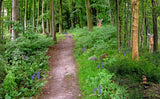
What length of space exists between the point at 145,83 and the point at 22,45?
289 inches

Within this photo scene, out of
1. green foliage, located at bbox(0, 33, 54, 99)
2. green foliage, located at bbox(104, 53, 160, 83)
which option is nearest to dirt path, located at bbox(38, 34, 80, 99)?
green foliage, located at bbox(0, 33, 54, 99)

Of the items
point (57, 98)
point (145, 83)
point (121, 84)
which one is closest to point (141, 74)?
point (145, 83)

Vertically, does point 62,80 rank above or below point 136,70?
below

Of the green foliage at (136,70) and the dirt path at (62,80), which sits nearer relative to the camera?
the green foliage at (136,70)

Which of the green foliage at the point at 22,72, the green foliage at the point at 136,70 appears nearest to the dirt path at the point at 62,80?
the green foliage at the point at 22,72

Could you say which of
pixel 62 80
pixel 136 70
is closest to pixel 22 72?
pixel 62 80

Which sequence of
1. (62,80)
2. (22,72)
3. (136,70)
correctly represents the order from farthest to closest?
1. (62,80)
2. (22,72)
3. (136,70)

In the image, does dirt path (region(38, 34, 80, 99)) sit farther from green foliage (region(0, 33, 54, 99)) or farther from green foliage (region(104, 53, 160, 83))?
green foliage (region(104, 53, 160, 83))

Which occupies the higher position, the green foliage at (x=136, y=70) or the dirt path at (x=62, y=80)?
the green foliage at (x=136, y=70)

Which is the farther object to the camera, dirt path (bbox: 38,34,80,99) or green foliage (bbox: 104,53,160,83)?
dirt path (bbox: 38,34,80,99)

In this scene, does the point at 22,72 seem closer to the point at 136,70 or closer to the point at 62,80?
the point at 62,80

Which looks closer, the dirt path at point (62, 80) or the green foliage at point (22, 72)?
the green foliage at point (22, 72)

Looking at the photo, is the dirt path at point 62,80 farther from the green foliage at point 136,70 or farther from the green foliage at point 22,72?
the green foliage at point 136,70

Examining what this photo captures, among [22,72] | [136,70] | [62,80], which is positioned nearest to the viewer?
[136,70]
